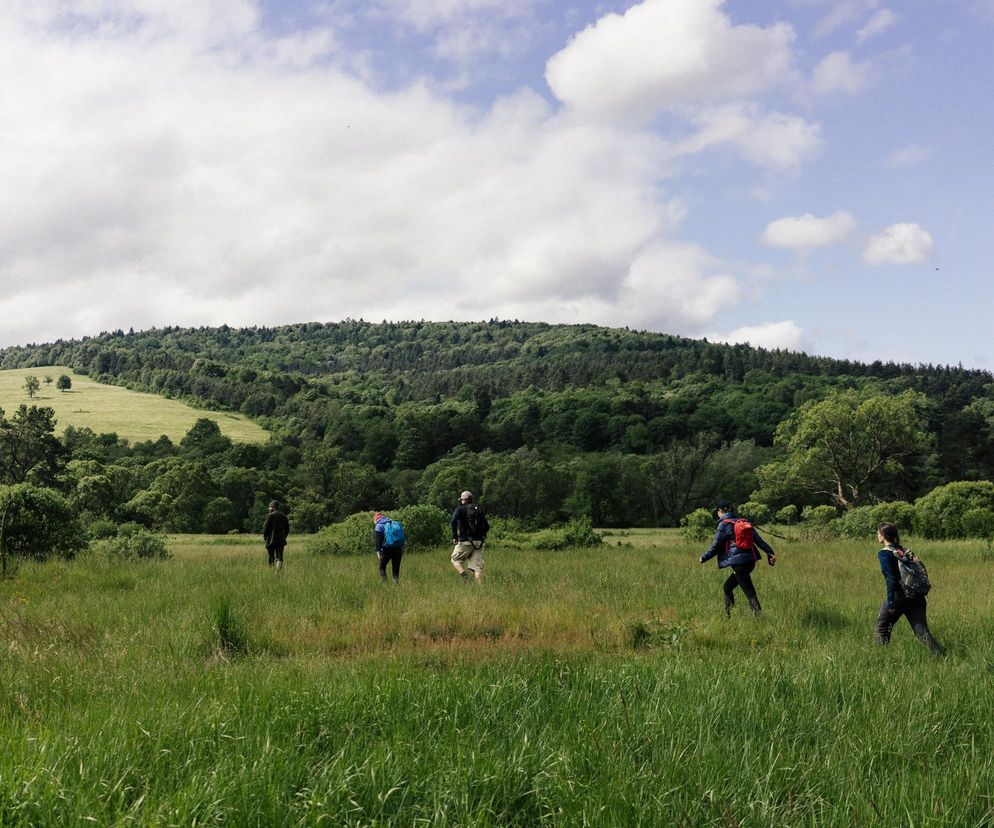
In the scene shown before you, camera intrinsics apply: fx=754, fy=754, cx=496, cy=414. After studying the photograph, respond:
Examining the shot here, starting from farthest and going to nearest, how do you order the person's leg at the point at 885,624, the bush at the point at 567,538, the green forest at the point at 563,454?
the green forest at the point at 563,454 → the bush at the point at 567,538 → the person's leg at the point at 885,624

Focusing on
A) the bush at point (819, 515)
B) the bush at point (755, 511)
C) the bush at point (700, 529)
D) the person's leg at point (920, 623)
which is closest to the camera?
the person's leg at point (920, 623)

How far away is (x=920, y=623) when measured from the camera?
27.7ft

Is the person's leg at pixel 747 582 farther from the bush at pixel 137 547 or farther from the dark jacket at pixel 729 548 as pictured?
the bush at pixel 137 547

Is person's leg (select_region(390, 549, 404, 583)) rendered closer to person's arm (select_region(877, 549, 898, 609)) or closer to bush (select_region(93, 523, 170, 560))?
person's arm (select_region(877, 549, 898, 609))

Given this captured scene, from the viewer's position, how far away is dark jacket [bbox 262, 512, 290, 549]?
18.1 m

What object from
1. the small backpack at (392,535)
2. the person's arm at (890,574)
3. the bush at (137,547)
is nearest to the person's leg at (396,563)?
the small backpack at (392,535)

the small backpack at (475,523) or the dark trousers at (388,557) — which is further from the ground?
the small backpack at (475,523)

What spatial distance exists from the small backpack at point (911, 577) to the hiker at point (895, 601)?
0.04 ft

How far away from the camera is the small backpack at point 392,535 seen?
1453cm

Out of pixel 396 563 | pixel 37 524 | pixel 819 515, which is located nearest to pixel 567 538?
pixel 396 563

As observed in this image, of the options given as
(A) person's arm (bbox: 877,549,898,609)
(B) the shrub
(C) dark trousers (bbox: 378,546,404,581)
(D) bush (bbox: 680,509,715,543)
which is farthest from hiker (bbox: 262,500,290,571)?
(B) the shrub

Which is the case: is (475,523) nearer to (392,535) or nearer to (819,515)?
(392,535)

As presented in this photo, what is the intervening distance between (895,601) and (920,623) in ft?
1.16

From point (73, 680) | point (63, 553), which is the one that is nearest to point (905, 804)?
point (73, 680)
